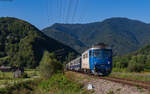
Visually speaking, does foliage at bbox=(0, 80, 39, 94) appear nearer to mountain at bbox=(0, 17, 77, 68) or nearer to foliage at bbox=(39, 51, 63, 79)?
foliage at bbox=(39, 51, 63, 79)

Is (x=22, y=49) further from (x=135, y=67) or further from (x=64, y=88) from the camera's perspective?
(x=64, y=88)

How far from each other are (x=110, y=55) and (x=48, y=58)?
24.2 meters

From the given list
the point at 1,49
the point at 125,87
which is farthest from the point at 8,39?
the point at 125,87

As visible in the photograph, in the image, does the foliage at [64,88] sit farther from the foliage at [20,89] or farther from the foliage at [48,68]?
the foliage at [48,68]

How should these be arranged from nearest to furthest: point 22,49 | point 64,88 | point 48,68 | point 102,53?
point 64,88 → point 102,53 → point 48,68 → point 22,49

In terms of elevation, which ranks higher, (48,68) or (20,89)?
(48,68)

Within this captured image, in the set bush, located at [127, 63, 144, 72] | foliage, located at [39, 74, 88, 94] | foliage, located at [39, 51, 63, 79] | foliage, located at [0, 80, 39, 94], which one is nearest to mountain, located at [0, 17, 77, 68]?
bush, located at [127, 63, 144, 72]

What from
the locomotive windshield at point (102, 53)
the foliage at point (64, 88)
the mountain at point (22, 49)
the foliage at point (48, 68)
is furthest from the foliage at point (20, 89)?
A: the mountain at point (22, 49)

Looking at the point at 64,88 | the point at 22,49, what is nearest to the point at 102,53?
the point at 64,88


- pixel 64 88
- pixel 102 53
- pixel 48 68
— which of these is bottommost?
pixel 64 88

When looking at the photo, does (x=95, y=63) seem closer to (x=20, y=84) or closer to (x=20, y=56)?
(x=20, y=84)

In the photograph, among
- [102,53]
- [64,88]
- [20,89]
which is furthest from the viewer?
[20,89]

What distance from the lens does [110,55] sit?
25.6 m

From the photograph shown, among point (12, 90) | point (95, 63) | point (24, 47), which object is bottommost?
point (12, 90)
